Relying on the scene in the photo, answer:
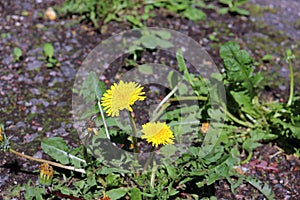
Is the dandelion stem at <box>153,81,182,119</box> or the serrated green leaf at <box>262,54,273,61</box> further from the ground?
the serrated green leaf at <box>262,54,273,61</box>

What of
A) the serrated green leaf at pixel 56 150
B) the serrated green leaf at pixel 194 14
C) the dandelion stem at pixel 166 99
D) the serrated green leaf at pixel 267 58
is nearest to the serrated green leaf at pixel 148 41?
the serrated green leaf at pixel 194 14

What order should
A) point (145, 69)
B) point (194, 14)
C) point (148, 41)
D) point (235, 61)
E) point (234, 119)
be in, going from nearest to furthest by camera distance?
point (235, 61) → point (234, 119) → point (145, 69) → point (148, 41) → point (194, 14)

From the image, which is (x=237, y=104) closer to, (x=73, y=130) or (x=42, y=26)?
(x=73, y=130)

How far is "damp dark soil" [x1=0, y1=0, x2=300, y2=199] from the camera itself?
255 centimetres

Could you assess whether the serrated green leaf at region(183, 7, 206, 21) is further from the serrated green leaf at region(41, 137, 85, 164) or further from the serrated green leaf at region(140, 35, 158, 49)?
the serrated green leaf at region(41, 137, 85, 164)

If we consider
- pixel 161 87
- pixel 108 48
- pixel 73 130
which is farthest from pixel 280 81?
pixel 73 130

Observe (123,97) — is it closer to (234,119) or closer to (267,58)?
(234,119)

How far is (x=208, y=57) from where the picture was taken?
10.7 ft

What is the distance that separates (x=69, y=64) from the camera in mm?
3158

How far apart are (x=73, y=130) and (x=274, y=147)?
1.06 m

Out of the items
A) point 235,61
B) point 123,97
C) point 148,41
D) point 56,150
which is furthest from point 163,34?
point 123,97

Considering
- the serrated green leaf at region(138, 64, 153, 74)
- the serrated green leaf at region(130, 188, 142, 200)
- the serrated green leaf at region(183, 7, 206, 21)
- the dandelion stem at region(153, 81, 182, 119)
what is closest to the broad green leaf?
the dandelion stem at region(153, 81, 182, 119)

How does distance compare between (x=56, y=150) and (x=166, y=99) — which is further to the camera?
(x=166, y=99)

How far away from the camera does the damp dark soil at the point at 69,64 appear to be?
2551mm
